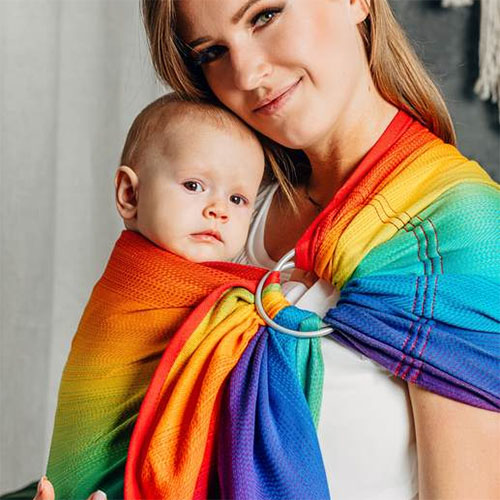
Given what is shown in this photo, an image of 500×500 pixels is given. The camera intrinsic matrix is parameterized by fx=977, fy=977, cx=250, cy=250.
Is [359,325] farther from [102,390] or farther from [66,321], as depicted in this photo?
[66,321]

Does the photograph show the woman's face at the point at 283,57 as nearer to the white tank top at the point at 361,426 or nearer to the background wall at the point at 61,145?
the white tank top at the point at 361,426

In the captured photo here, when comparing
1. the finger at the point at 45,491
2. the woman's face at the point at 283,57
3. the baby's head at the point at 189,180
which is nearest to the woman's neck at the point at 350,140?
the woman's face at the point at 283,57

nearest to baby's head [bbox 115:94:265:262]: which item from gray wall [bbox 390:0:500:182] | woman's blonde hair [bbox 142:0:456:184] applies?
woman's blonde hair [bbox 142:0:456:184]

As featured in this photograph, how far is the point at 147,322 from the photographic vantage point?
1.33 metres

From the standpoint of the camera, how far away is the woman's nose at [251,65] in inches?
54.5

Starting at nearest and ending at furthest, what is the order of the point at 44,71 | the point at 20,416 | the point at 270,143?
the point at 270,143 < the point at 44,71 < the point at 20,416

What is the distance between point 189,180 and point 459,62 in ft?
4.05

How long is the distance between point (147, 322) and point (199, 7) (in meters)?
0.45

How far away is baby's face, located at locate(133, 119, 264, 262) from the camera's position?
1.35 m

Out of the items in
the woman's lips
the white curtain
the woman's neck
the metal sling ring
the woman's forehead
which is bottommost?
the white curtain

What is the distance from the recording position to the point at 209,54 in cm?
146

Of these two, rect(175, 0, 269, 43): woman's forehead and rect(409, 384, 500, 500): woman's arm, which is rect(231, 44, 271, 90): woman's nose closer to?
rect(175, 0, 269, 43): woman's forehead

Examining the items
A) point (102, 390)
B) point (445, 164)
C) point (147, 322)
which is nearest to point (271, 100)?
point (445, 164)

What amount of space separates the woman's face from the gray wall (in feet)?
3.21
